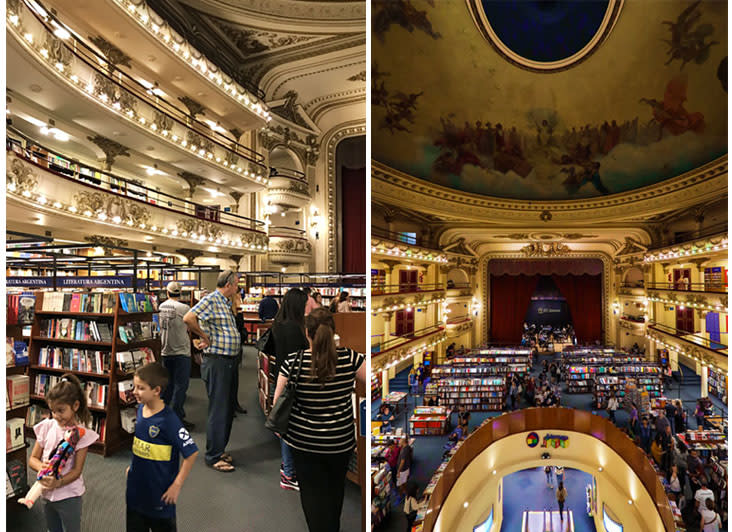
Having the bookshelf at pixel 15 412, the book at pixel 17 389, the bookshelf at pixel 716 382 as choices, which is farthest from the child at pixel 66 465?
the bookshelf at pixel 716 382

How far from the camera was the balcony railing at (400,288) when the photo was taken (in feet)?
5.39

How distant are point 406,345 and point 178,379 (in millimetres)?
1505

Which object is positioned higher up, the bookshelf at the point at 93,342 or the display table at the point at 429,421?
the bookshelf at the point at 93,342

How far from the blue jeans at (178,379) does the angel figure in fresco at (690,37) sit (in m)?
2.89

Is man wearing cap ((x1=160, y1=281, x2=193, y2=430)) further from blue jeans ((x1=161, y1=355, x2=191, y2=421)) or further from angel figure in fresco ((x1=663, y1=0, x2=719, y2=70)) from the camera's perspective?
angel figure in fresco ((x1=663, y1=0, x2=719, y2=70))

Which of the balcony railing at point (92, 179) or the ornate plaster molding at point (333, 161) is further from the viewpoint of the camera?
the balcony railing at point (92, 179)

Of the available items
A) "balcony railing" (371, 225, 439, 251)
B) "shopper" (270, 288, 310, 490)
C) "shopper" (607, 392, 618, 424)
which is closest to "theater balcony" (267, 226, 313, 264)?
"shopper" (270, 288, 310, 490)

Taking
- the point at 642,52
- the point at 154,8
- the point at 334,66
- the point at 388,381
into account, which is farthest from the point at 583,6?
the point at 154,8

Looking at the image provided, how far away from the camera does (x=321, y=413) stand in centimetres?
143

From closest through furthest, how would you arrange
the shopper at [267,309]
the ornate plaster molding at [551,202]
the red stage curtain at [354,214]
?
the ornate plaster molding at [551,202], the red stage curtain at [354,214], the shopper at [267,309]

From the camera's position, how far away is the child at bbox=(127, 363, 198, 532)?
4.58 feet

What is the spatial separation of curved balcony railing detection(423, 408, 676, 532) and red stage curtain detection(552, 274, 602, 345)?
32 centimetres

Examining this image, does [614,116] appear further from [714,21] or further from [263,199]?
[263,199]

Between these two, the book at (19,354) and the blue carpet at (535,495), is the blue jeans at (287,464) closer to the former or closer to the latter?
the blue carpet at (535,495)
